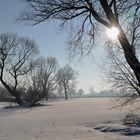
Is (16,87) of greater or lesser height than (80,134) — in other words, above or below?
above

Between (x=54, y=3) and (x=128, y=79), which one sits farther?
(x=128, y=79)

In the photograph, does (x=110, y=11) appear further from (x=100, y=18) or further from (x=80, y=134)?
(x=80, y=134)

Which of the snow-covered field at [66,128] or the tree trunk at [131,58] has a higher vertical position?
the tree trunk at [131,58]

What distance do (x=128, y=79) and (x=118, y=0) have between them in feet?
19.7

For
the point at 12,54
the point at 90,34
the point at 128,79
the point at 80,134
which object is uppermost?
the point at 12,54

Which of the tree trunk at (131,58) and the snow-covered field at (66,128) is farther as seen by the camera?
the snow-covered field at (66,128)

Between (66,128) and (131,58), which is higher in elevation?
(131,58)

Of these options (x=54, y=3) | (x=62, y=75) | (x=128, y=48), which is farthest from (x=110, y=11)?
(x=62, y=75)

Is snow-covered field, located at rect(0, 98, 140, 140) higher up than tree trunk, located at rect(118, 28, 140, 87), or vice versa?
tree trunk, located at rect(118, 28, 140, 87)

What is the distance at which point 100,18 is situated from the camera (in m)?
9.80

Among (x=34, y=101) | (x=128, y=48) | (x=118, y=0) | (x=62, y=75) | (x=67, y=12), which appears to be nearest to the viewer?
(x=128, y=48)

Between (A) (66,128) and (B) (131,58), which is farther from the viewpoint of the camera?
(A) (66,128)

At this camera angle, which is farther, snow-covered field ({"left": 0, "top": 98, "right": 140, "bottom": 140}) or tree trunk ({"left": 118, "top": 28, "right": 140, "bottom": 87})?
snow-covered field ({"left": 0, "top": 98, "right": 140, "bottom": 140})

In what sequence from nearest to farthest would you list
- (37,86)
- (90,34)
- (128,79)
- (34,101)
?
(90,34) → (128,79) → (34,101) → (37,86)
